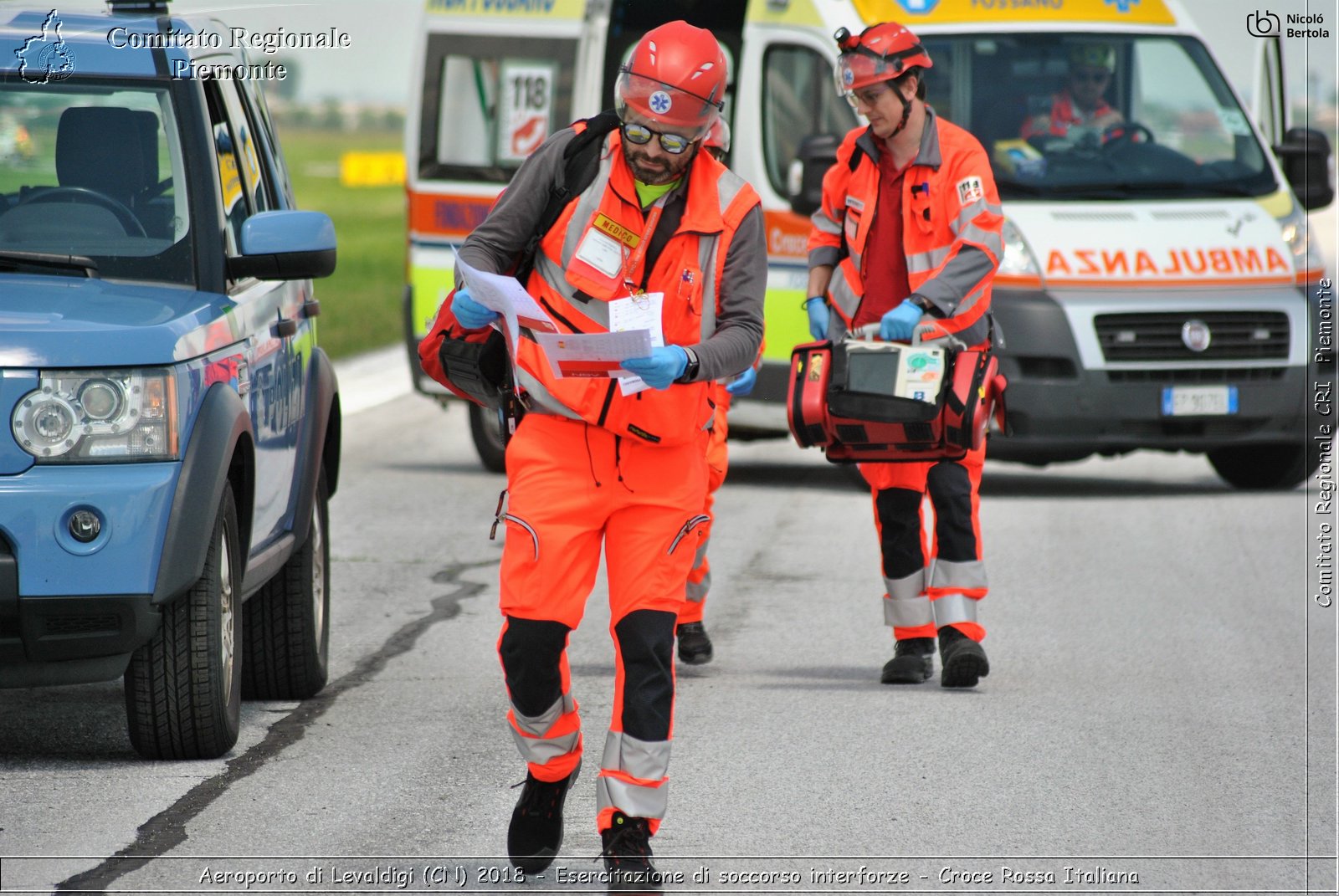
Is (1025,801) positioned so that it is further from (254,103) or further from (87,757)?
(254,103)

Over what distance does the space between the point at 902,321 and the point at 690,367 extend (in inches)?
102

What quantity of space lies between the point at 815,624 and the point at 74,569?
375 cm

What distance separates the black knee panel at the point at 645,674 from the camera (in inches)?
189

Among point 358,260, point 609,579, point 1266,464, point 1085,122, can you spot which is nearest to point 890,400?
point 609,579

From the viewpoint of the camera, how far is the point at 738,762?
6.20 meters

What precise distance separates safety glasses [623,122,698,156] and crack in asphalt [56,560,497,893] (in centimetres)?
198

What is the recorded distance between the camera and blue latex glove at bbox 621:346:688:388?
182 inches

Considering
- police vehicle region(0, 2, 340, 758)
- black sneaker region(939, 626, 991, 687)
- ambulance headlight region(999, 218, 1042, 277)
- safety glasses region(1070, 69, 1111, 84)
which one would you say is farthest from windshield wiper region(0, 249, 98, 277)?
safety glasses region(1070, 69, 1111, 84)

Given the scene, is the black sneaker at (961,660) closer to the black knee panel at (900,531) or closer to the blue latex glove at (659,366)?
the black knee panel at (900,531)

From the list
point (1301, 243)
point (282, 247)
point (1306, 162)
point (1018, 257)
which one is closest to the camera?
point (282, 247)

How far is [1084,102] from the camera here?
12312 millimetres

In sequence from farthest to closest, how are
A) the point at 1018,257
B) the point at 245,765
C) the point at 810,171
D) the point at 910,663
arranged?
1. the point at 1018,257
2. the point at 810,171
3. the point at 910,663
4. the point at 245,765

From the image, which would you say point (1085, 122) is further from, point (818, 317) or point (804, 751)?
point (804, 751)

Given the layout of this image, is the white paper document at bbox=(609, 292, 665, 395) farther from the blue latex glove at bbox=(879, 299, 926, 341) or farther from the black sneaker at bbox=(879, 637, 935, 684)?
the black sneaker at bbox=(879, 637, 935, 684)
